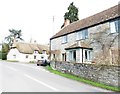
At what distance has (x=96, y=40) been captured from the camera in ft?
102

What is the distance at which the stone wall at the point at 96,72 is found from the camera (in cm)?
1973

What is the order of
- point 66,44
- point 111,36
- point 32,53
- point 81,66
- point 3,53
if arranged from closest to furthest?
point 81,66 < point 111,36 < point 66,44 < point 32,53 < point 3,53

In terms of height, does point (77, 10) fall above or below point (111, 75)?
above

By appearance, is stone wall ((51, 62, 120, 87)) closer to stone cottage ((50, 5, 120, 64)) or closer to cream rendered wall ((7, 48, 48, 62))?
stone cottage ((50, 5, 120, 64))

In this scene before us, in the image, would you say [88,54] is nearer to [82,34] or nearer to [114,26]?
[82,34]

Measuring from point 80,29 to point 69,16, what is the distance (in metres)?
28.0

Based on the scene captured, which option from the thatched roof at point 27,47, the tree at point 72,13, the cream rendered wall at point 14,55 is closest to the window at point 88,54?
the tree at point 72,13

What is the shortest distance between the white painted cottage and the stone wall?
4498 cm

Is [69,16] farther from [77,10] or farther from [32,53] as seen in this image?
[32,53]

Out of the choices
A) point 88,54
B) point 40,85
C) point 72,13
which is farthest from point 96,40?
point 72,13

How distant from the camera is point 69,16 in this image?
2482 inches

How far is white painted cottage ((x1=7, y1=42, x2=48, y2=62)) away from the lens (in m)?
73.1

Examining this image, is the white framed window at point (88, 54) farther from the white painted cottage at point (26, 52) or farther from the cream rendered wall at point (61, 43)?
the white painted cottage at point (26, 52)

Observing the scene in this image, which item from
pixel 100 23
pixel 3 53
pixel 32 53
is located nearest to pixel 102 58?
pixel 100 23
